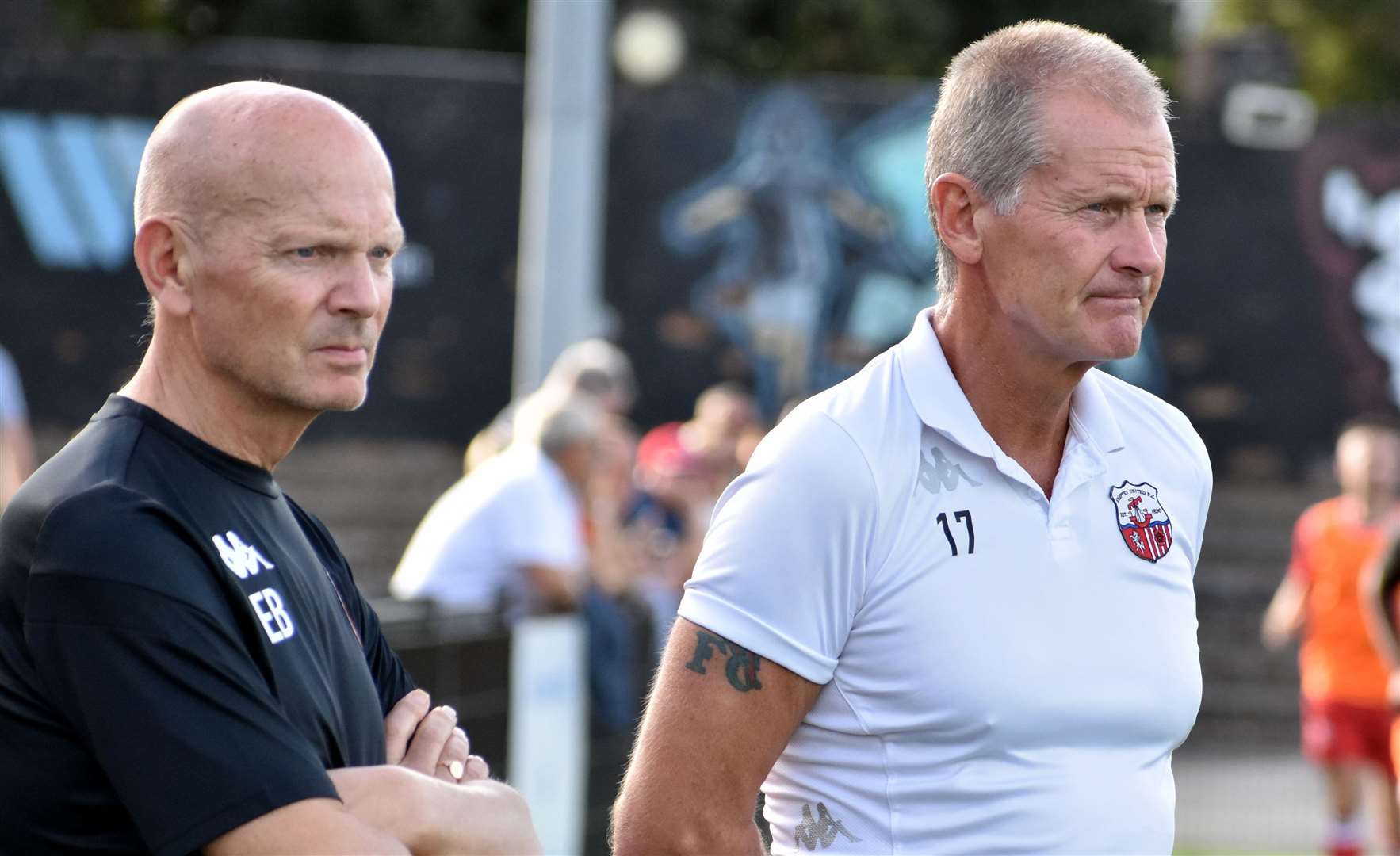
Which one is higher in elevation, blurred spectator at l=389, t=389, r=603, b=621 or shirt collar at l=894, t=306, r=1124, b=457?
shirt collar at l=894, t=306, r=1124, b=457

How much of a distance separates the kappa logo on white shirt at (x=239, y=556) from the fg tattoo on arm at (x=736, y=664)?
66 centimetres

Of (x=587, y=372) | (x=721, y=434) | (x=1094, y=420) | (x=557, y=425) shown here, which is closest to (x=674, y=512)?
(x=721, y=434)

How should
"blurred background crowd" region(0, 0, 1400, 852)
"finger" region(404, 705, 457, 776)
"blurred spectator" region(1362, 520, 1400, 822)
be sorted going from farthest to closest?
"blurred background crowd" region(0, 0, 1400, 852)
"blurred spectator" region(1362, 520, 1400, 822)
"finger" region(404, 705, 457, 776)

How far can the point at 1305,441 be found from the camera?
1554 centimetres

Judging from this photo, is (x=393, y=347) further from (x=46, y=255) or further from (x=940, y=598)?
(x=940, y=598)

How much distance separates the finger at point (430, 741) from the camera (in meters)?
2.68

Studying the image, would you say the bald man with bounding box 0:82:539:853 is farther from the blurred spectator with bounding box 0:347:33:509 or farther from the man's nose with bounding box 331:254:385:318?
the blurred spectator with bounding box 0:347:33:509

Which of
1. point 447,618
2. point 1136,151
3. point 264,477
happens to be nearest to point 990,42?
point 1136,151

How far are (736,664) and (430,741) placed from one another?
442mm

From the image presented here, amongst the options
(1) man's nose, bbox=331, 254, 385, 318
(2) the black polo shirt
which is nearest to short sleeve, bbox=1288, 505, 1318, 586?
(1) man's nose, bbox=331, 254, 385, 318

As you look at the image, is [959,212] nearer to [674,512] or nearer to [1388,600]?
[1388,600]

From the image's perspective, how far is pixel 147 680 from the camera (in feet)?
7.04

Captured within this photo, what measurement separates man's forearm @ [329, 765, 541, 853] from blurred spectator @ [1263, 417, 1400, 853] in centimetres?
868

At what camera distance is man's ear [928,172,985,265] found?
299 cm
